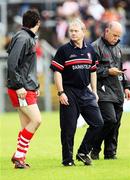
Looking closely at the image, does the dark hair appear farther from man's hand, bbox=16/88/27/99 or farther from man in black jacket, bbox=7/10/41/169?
man's hand, bbox=16/88/27/99

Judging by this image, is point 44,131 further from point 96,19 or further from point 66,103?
point 96,19

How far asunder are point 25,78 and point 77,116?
966 millimetres

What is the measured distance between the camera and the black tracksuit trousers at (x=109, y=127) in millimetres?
13312

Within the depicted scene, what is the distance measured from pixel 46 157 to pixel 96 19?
1543 centimetres

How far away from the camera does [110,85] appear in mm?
13516

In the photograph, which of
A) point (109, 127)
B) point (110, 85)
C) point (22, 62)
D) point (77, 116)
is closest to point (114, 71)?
point (110, 85)

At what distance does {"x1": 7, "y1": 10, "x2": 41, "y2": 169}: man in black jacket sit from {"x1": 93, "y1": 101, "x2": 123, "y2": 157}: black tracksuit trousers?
1483mm

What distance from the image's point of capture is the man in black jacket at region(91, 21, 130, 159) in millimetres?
13297

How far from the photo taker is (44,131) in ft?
64.4

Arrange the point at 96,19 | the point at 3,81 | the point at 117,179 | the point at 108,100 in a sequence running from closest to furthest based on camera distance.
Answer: the point at 117,179 → the point at 108,100 → the point at 3,81 → the point at 96,19

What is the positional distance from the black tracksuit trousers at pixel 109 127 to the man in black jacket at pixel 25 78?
148cm

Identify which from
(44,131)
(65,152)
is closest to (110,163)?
(65,152)

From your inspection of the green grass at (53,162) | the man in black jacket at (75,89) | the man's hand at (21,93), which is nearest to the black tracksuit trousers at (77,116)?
the man in black jacket at (75,89)

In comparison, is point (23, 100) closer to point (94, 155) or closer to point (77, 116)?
point (77, 116)
